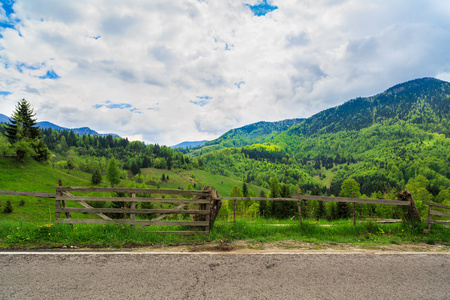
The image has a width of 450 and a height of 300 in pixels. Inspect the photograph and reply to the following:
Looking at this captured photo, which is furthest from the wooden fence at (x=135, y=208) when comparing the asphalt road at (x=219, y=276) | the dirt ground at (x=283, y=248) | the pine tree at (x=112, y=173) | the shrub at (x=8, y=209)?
the pine tree at (x=112, y=173)

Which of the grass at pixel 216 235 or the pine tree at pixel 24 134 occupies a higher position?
the pine tree at pixel 24 134

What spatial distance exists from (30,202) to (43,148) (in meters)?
29.1

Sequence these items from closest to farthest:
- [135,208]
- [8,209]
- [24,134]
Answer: [135,208]
[8,209]
[24,134]

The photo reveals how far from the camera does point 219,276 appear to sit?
17.4 feet

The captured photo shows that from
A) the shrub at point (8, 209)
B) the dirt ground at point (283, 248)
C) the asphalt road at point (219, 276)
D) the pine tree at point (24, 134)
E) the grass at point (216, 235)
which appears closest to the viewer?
the asphalt road at point (219, 276)

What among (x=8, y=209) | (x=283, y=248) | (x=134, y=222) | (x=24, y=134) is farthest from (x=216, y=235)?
(x=24, y=134)

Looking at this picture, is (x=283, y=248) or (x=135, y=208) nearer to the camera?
(x=283, y=248)

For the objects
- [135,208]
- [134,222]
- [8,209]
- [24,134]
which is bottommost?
[8,209]

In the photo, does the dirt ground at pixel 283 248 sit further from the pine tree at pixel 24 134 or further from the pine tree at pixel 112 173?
the pine tree at pixel 112 173

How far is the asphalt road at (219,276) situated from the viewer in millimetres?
4566

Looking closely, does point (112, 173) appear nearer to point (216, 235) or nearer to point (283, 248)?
point (216, 235)

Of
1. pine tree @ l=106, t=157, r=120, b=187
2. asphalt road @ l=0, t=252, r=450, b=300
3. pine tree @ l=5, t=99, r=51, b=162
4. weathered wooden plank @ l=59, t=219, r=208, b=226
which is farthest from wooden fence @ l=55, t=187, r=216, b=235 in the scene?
pine tree @ l=106, t=157, r=120, b=187

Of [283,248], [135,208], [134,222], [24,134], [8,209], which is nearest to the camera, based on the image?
[283,248]

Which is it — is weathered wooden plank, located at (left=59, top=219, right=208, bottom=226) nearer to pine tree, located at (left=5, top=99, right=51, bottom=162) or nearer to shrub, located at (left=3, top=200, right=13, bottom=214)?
shrub, located at (left=3, top=200, right=13, bottom=214)
